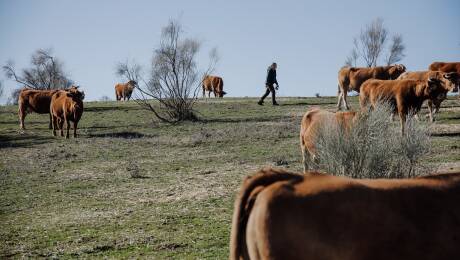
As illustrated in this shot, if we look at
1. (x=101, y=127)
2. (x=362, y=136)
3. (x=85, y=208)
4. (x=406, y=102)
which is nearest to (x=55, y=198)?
(x=85, y=208)

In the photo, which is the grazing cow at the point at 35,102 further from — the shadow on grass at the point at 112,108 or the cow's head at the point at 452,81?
the cow's head at the point at 452,81

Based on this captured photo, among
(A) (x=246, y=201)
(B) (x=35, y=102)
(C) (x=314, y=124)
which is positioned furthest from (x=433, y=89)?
(B) (x=35, y=102)

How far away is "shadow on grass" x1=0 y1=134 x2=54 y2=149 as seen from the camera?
19.1 meters

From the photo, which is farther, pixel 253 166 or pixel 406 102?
pixel 406 102

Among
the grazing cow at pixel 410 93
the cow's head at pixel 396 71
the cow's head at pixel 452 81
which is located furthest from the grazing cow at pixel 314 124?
the cow's head at pixel 396 71

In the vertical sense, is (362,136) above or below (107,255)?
above

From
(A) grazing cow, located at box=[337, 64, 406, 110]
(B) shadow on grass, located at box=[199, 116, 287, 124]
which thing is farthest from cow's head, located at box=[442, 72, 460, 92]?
(A) grazing cow, located at box=[337, 64, 406, 110]

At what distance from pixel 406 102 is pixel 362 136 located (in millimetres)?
6905

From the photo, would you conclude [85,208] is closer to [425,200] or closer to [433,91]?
[425,200]

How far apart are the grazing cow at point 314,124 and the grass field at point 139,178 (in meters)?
1.28

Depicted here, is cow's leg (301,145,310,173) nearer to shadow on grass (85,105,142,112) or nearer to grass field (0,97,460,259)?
grass field (0,97,460,259)

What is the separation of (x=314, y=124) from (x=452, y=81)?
27.2 feet

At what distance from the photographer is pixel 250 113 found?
24984mm

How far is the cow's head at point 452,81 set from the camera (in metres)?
16.9
